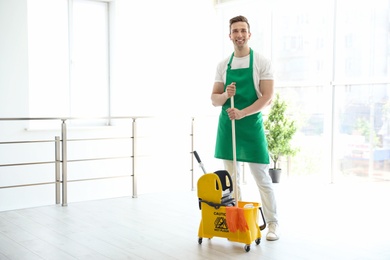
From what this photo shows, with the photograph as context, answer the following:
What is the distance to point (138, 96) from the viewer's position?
615 centimetres

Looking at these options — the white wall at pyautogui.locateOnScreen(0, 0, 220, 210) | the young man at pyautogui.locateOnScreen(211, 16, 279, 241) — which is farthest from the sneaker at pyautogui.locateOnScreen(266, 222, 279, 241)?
the white wall at pyautogui.locateOnScreen(0, 0, 220, 210)

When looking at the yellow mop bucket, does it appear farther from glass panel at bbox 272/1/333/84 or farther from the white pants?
glass panel at bbox 272/1/333/84

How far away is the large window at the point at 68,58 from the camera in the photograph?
18.5 ft

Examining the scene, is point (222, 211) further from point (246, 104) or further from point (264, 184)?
point (246, 104)

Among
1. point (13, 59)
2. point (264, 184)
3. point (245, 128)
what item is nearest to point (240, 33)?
point (245, 128)

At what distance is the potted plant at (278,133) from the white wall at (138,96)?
3.30 feet

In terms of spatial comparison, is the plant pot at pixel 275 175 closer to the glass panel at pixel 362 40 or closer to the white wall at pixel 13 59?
the glass panel at pixel 362 40

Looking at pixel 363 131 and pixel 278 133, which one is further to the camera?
pixel 278 133

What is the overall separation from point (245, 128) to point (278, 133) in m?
2.69

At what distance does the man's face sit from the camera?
10.5ft

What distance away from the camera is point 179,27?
6.49 metres

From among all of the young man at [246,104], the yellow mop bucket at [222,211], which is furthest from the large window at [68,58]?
the yellow mop bucket at [222,211]

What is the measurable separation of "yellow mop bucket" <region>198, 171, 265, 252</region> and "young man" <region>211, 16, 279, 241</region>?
18cm

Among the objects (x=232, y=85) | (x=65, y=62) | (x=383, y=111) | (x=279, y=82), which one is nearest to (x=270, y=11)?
(x=279, y=82)
